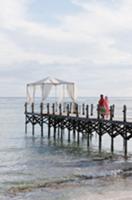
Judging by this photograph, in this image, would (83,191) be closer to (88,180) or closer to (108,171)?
(88,180)

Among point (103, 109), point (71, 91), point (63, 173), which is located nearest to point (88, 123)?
point (103, 109)

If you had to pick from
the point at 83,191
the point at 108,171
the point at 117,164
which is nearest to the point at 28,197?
the point at 83,191

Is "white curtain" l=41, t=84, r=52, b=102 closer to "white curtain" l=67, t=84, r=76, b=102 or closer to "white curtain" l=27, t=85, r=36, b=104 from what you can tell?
"white curtain" l=27, t=85, r=36, b=104

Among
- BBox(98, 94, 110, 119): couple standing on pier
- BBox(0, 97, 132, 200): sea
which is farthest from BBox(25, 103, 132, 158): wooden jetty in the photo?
BBox(0, 97, 132, 200): sea

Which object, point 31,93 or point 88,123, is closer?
point 88,123

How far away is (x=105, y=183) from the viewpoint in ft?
56.4

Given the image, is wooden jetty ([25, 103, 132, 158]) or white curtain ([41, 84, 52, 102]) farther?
white curtain ([41, 84, 52, 102])

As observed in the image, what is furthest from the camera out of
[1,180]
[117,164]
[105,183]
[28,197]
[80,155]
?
[80,155]

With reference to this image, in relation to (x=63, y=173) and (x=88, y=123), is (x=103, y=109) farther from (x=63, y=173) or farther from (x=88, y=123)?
(x=63, y=173)

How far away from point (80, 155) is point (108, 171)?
669cm

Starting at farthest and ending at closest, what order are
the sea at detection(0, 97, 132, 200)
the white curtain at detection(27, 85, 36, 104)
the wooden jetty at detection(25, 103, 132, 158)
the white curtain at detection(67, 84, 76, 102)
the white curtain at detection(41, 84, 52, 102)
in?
1. the white curtain at detection(27, 85, 36, 104)
2. the white curtain at detection(67, 84, 76, 102)
3. the white curtain at detection(41, 84, 52, 102)
4. the wooden jetty at detection(25, 103, 132, 158)
5. the sea at detection(0, 97, 132, 200)

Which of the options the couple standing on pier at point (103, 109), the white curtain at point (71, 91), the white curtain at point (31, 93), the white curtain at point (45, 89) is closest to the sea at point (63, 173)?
the couple standing on pier at point (103, 109)

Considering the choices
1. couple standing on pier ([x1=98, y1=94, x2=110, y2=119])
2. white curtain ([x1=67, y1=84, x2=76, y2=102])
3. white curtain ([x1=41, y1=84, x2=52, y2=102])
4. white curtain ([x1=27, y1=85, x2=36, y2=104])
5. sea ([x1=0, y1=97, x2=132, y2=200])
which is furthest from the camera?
white curtain ([x1=27, y1=85, x2=36, y2=104])

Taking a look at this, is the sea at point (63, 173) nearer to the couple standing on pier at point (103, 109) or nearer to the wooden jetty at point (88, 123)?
the wooden jetty at point (88, 123)
